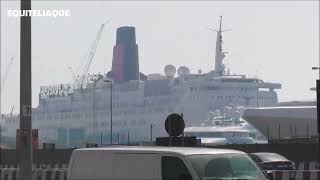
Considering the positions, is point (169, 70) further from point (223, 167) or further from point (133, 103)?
point (223, 167)

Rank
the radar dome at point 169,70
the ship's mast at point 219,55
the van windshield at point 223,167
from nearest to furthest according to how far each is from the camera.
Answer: the van windshield at point 223,167, the radar dome at point 169,70, the ship's mast at point 219,55

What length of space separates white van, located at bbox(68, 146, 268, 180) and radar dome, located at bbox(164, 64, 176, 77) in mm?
104540

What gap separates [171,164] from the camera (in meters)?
A: 9.16

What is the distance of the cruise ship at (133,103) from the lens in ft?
324

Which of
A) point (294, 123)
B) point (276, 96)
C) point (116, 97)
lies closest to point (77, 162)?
point (294, 123)

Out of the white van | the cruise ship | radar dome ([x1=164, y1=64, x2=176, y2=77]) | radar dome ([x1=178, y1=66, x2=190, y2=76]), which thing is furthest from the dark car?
radar dome ([x1=178, y1=66, x2=190, y2=76])

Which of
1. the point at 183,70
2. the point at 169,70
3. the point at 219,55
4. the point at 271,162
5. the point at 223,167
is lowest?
the point at 271,162

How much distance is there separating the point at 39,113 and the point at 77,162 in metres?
98.6

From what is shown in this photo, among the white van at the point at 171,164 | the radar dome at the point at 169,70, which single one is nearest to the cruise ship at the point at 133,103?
the radar dome at the point at 169,70

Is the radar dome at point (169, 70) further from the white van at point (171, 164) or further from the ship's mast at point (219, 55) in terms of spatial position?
the white van at point (171, 164)

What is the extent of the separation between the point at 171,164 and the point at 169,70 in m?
106

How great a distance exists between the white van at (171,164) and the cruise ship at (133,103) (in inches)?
3347

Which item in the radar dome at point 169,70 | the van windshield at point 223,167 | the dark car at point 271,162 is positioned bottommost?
the dark car at point 271,162

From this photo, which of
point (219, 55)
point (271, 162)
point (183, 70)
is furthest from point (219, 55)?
point (271, 162)
